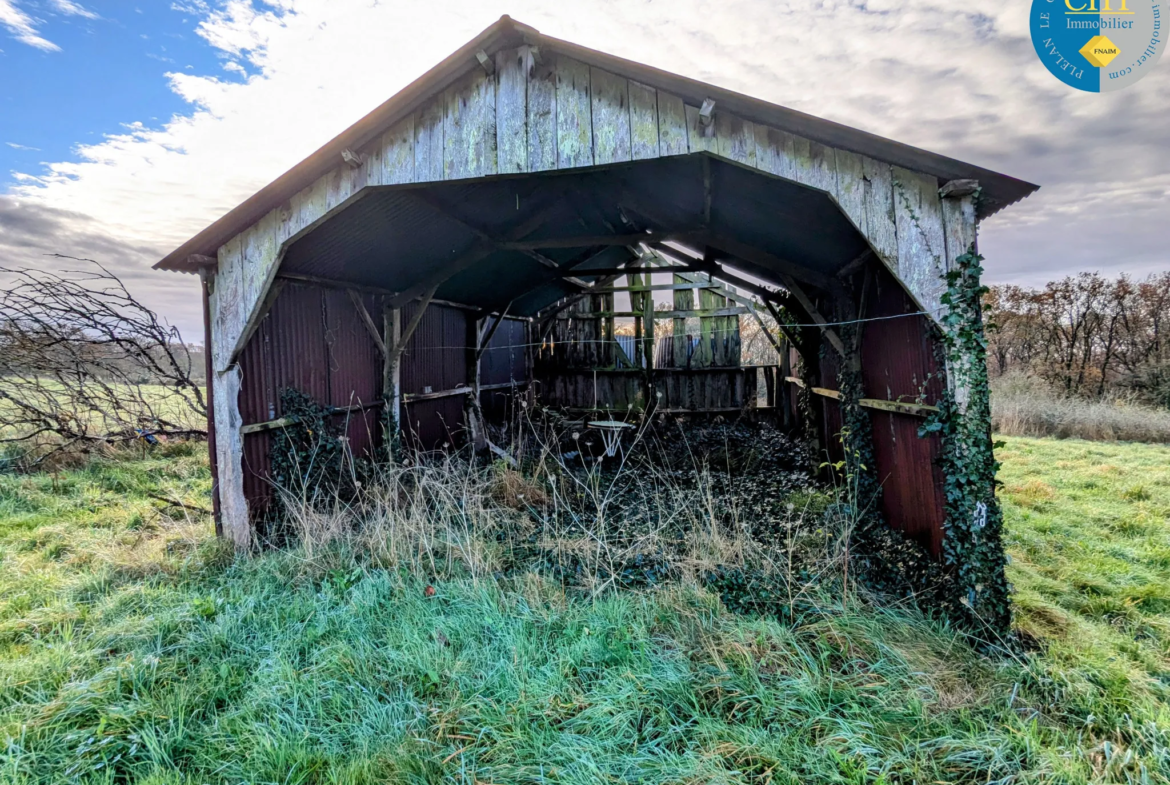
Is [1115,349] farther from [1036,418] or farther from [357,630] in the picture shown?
[357,630]

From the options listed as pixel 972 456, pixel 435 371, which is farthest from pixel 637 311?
pixel 972 456

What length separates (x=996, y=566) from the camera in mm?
2783

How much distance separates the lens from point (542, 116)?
339cm

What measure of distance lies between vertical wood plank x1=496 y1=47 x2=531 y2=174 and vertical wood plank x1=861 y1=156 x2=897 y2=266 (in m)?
2.16

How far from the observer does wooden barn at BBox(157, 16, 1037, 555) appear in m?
2.95

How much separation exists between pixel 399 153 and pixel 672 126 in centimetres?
198

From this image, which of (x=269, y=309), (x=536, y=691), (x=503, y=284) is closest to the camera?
(x=536, y=691)

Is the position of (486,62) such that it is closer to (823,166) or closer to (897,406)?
(823,166)

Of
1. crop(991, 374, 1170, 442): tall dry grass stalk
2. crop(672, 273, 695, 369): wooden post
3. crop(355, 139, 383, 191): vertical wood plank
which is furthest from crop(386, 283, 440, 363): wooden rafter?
crop(991, 374, 1170, 442): tall dry grass stalk

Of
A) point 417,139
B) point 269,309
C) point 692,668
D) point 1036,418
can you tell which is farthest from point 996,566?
point 1036,418

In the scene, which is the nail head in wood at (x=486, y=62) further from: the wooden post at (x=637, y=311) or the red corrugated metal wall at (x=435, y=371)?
the wooden post at (x=637, y=311)

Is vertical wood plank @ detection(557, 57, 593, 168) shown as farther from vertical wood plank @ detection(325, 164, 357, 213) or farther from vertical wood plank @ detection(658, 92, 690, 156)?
vertical wood plank @ detection(325, 164, 357, 213)

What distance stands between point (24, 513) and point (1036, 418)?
15.4 meters

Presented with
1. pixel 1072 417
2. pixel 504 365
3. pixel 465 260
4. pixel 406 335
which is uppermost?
pixel 465 260
